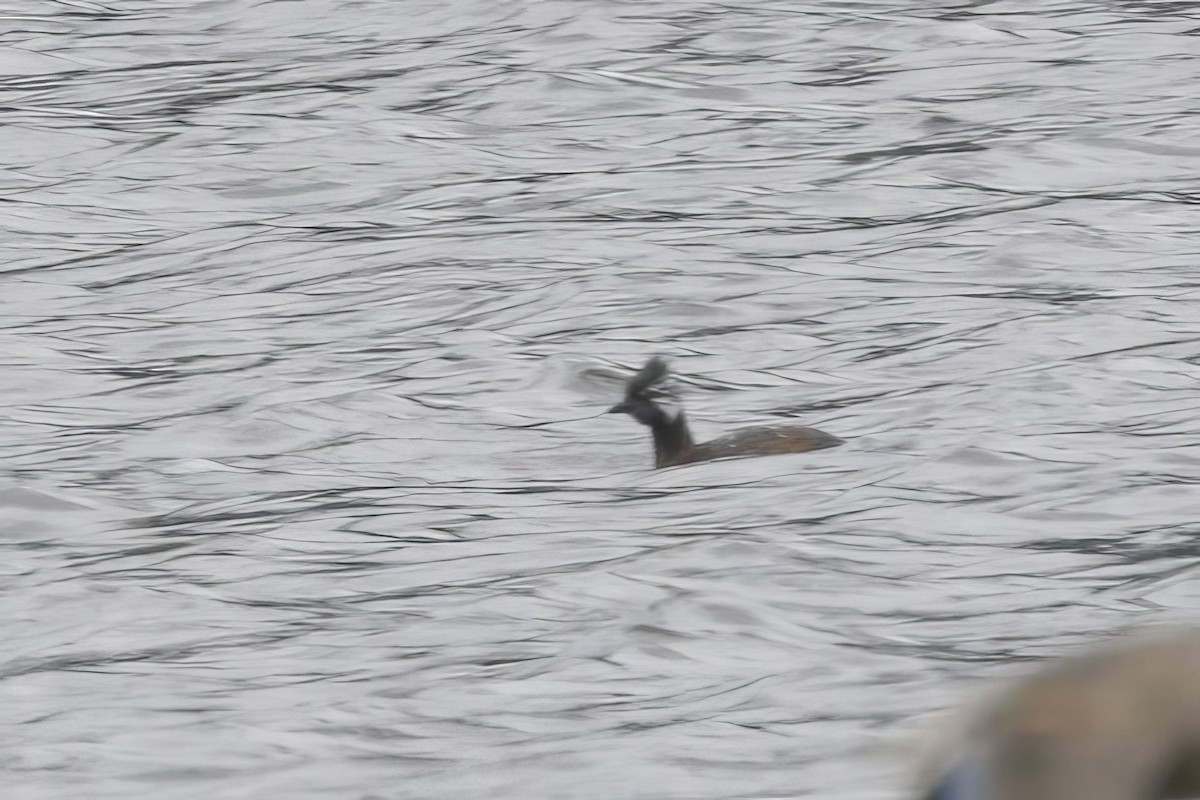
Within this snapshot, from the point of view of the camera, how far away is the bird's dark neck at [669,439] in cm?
716

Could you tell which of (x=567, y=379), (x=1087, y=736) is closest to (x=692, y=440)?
(x=567, y=379)

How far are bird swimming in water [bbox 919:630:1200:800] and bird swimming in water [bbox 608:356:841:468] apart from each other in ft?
18.0

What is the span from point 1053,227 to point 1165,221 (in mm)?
478

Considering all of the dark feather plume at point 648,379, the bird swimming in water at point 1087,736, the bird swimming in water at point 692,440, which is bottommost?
the bird swimming in water at point 692,440

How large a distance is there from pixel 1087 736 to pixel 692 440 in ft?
19.3

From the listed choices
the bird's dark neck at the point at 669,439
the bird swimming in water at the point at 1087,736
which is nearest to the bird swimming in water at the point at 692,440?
the bird's dark neck at the point at 669,439

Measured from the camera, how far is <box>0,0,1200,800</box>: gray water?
490cm

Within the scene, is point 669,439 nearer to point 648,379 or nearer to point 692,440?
point 692,440

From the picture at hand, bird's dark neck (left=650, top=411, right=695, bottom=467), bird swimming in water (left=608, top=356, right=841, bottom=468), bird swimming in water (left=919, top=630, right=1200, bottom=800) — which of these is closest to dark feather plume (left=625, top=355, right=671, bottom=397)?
bird swimming in water (left=608, top=356, right=841, bottom=468)

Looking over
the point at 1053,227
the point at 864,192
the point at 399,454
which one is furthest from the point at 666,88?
the point at 399,454

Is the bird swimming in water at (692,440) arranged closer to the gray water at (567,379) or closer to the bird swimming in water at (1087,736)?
the gray water at (567,379)

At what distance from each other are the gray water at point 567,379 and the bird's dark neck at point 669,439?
0.33ft

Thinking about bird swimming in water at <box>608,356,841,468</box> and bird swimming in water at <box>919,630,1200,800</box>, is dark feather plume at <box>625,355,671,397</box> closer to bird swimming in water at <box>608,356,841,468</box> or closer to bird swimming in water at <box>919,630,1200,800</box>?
bird swimming in water at <box>608,356,841,468</box>

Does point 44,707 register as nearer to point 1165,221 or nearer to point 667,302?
point 667,302
